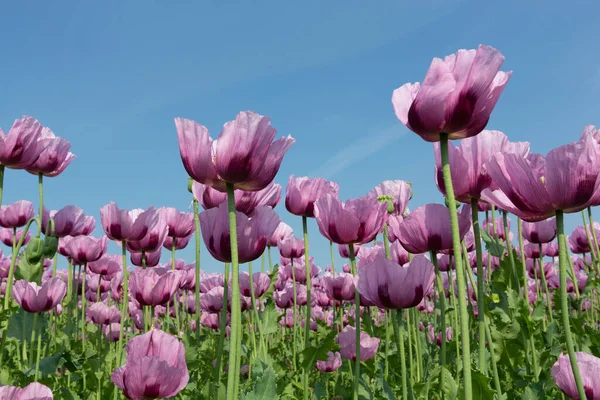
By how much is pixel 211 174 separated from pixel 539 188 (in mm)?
1075

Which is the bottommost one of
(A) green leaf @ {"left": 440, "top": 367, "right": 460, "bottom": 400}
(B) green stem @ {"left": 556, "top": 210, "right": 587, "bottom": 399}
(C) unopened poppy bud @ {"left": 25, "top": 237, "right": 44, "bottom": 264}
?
(A) green leaf @ {"left": 440, "top": 367, "right": 460, "bottom": 400}

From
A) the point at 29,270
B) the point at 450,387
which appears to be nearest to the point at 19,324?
the point at 29,270

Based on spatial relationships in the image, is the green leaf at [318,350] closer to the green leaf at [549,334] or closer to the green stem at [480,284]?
the green stem at [480,284]

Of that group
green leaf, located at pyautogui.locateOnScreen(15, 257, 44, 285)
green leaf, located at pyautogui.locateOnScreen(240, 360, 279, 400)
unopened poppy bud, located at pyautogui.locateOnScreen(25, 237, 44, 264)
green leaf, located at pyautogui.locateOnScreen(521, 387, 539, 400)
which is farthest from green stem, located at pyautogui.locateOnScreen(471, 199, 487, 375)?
green leaf, located at pyautogui.locateOnScreen(15, 257, 44, 285)

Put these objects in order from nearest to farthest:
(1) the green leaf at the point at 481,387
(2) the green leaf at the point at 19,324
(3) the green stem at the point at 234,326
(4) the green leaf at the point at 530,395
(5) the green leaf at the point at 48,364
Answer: (3) the green stem at the point at 234,326 < (1) the green leaf at the point at 481,387 < (4) the green leaf at the point at 530,395 < (5) the green leaf at the point at 48,364 < (2) the green leaf at the point at 19,324

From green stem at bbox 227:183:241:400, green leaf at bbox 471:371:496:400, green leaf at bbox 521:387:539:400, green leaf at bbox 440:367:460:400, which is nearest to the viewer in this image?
green stem at bbox 227:183:241:400

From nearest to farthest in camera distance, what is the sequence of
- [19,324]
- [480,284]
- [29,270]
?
[480,284] → [29,270] → [19,324]

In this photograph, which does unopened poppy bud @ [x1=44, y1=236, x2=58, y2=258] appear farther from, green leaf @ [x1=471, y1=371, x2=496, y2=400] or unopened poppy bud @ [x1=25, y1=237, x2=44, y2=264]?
green leaf @ [x1=471, y1=371, x2=496, y2=400]

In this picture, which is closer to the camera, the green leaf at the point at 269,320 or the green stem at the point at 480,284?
the green stem at the point at 480,284

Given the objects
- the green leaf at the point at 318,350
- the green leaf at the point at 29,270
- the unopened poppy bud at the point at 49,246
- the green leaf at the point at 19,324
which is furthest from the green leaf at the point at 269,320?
the green leaf at the point at 19,324

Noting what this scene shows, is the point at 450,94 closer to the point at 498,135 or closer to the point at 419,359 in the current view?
the point at 498,135

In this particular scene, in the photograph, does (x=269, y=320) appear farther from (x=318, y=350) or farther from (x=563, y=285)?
(x=563, y=285)

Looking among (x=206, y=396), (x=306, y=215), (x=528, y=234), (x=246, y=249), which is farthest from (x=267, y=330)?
(x=528, y=234)

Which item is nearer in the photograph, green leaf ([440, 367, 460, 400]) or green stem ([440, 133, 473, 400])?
green stem ([440, 133, 473, 400])
